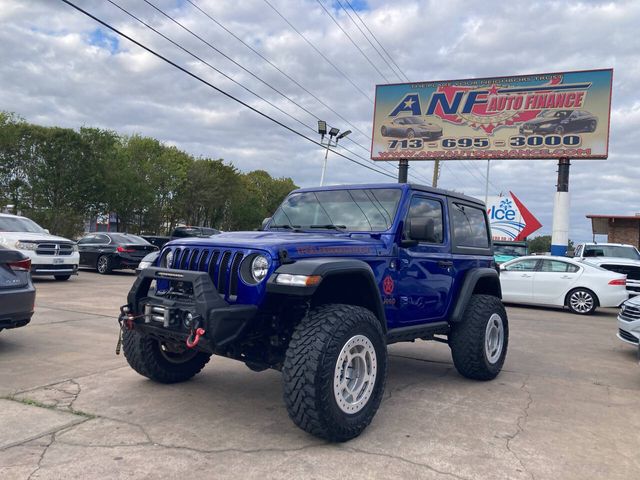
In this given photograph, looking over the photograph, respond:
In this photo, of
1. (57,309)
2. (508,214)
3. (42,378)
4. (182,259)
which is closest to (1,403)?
(42,378)

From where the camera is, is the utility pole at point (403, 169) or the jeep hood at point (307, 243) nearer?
the jeep hood at point (307, 243)

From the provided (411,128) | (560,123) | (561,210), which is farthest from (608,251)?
(411,128)

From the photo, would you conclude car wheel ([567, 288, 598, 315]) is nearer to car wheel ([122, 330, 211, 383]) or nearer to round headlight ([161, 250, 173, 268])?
car wheel ([122, 330, 211, 383])

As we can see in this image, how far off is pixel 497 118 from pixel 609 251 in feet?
31.0

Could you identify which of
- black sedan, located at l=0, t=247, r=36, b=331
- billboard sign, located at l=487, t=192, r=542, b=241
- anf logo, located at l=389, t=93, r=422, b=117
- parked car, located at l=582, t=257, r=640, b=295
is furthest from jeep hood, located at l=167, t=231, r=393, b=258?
billboard sign, located at l=487, t=192, r=542, b=241

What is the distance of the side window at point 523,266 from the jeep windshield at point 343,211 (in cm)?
970

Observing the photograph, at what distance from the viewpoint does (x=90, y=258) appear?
1767 cm

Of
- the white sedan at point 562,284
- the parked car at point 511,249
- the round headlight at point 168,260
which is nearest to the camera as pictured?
the round headlight at point 168,260

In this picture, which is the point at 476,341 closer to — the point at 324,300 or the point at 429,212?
A: the point at 429,212

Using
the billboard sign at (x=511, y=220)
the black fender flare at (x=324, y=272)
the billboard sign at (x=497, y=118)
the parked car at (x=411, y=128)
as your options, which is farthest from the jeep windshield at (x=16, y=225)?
the billboard sign at (x=511, y=220)

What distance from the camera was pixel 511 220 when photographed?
28.5m

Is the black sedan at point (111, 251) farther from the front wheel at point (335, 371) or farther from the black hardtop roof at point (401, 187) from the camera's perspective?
the front wheel at point (335, 371)

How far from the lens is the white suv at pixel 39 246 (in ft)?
42.0

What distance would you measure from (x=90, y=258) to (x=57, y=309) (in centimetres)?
892
